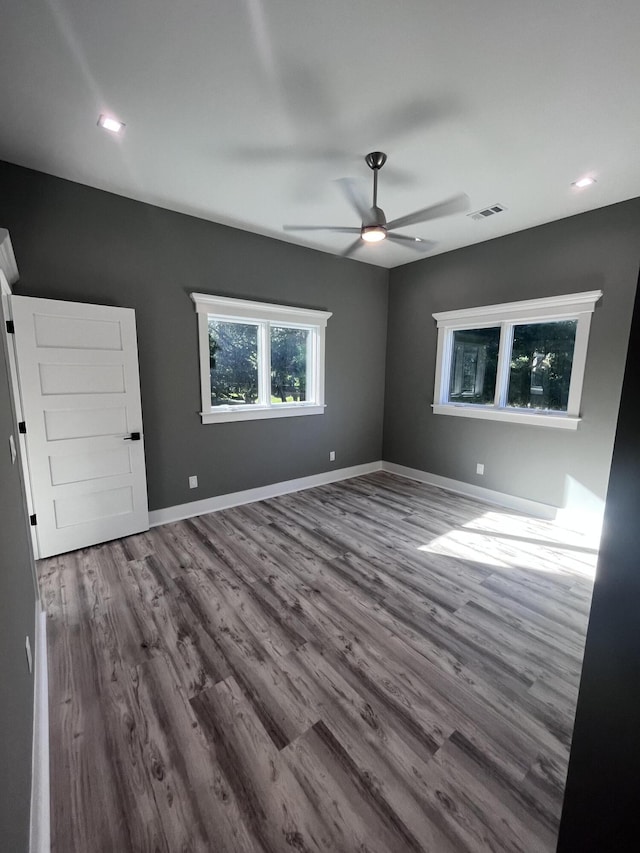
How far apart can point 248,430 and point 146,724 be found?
9.28 ft

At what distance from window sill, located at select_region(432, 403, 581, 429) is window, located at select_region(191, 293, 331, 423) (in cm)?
168

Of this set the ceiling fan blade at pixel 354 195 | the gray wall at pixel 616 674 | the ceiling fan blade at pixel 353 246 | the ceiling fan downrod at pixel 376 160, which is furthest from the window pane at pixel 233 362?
the gray wall at pixel 616 674

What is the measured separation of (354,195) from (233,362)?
6.65 feet

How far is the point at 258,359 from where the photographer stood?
4.12 m

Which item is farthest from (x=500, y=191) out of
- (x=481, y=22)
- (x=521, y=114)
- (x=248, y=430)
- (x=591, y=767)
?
(x=591, y=767)

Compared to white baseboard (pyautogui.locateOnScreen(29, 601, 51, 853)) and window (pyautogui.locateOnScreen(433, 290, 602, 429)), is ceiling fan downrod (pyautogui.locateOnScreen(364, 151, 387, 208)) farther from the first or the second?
white baseboard (pyautogui.locateOnScreen(29, 601, 51, 853))

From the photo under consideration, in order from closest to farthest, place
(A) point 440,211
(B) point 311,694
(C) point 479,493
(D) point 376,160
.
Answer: (B) point 311,694, (D) point 376,160, (A) point 440,211, (C) point 479,493

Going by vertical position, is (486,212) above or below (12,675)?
above

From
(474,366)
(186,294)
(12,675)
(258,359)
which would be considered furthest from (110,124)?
(474,366)

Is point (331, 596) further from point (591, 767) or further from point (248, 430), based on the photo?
point (248, 430)

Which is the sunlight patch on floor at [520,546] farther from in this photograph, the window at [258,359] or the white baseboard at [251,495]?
the window at [258,359]

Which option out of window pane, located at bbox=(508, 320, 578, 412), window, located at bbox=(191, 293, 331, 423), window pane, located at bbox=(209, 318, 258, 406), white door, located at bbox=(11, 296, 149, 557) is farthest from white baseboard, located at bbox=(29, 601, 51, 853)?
window pane, located at bbox=(508, 320, 578, 412)

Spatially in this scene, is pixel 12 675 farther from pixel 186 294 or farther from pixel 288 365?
pixel 288 365

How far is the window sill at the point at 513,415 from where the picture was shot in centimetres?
355
